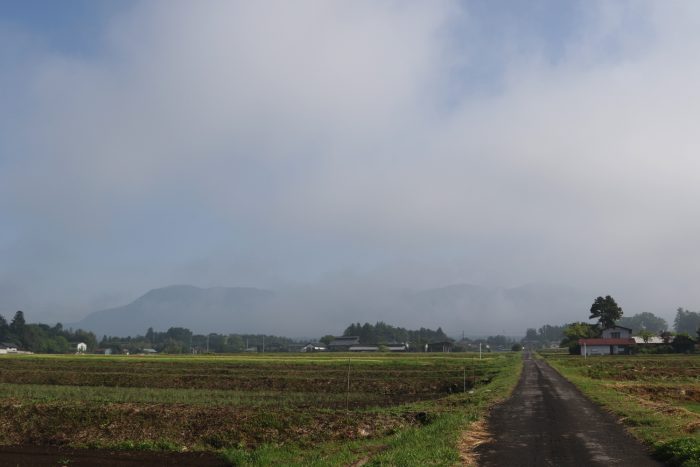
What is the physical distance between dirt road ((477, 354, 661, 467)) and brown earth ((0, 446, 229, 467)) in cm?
816

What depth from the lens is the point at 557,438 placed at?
17.0 m

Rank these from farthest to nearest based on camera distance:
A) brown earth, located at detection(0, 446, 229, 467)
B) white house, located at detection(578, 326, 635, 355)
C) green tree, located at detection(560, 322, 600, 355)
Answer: green tree, located at detection(560, 322, 600, 355)
white house, located at detection(578, 326, 635, 355)
brown earth, located at detection(0, 446, 229, 467)

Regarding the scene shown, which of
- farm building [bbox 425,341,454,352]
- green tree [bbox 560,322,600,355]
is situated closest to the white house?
green tree [bbox 560,322,600,355]

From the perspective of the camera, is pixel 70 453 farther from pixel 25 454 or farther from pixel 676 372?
pixel 676 372

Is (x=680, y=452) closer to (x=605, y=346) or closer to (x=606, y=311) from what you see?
(x=605, y=346)

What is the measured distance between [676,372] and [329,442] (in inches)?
1816

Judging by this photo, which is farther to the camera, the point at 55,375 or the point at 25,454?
the point at 55,375

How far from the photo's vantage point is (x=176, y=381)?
4509 cm

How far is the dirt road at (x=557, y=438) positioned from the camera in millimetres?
14086

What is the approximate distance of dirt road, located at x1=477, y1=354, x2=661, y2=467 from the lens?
46.2ft

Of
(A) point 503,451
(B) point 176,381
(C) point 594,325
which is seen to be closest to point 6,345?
(B) point 176,381

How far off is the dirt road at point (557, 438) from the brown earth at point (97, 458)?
8.16 m

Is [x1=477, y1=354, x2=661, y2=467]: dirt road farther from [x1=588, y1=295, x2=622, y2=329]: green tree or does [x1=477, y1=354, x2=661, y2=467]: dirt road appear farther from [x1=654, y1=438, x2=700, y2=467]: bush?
[x1=588, y1=295, x2=622, y2=329]: green tree

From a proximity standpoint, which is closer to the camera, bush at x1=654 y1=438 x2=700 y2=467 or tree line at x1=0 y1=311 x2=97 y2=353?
bush at x1=654 y1=438 x2=700 y2=467
